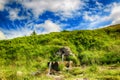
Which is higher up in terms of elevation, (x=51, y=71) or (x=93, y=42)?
(x=93, y=42)

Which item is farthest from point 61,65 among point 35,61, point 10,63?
point 10,63

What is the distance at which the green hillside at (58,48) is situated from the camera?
33.3m

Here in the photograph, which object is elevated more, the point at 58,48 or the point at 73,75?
the point at 58,48

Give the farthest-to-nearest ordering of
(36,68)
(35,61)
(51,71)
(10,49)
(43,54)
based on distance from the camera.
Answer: (10,49)
(43,54)
(35,61)
(36,68)
(51,71)

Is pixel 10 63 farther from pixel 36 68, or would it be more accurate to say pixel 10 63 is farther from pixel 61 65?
pixel 61 65

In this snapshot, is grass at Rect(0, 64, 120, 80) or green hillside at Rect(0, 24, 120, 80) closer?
grass at Rect(0, 64, 120, 80)

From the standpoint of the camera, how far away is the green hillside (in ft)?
109

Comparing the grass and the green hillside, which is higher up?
the green hillside

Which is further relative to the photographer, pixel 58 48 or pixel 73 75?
pixel 58 48

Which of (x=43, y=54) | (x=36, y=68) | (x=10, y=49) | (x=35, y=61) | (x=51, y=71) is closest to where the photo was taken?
(x=51, y=71)

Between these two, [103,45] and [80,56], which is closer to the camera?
[80,56]

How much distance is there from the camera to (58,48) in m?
38.7

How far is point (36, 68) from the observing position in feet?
103

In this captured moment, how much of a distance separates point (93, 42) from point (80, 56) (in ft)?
20.5
